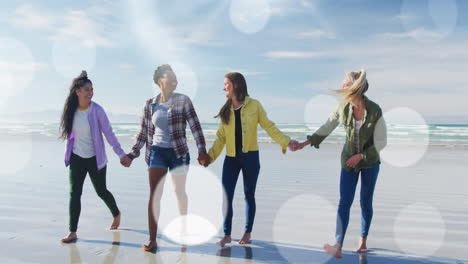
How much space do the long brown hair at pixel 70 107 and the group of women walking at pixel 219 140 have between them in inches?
0.4

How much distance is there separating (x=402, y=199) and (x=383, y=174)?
3.14 metres

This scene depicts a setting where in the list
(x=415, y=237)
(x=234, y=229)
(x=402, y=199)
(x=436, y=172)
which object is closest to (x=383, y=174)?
(x=436, y=172)

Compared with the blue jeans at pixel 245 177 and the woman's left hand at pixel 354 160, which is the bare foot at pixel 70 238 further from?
the woman's left hand at pixel 354 160

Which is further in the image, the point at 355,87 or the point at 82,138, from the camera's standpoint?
the point at 82,138

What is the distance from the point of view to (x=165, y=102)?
4.47 m

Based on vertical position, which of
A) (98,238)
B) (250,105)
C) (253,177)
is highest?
(250,105)

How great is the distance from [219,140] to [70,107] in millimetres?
1817

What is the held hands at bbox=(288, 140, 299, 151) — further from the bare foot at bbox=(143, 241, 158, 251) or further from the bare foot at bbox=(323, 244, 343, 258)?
the bare foot at bbox=(143, 241, 158, 251)

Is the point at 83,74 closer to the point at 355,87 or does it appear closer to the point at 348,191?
the point at 355,87

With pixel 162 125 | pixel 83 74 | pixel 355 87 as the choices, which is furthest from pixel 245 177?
pixel 83 74

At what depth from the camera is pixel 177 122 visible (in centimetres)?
439

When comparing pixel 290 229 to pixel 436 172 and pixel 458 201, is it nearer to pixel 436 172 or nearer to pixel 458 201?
pixel 458 201

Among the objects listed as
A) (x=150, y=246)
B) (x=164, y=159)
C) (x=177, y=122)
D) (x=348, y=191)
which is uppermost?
(x=177, y=122)

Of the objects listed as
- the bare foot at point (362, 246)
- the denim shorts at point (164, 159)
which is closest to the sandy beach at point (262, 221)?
the bare foot at point (362, 246)
